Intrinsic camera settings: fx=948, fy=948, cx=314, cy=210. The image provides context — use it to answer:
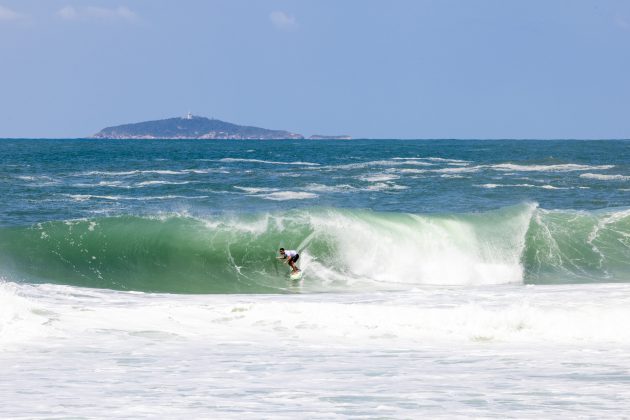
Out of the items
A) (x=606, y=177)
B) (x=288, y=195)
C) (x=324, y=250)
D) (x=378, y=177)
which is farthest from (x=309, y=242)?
(x=606, y=177)

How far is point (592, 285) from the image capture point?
17.0 metres

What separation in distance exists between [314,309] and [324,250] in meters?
7.34

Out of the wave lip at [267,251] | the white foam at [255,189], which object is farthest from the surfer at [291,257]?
the white foam at [255,189]

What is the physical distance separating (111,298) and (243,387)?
664 cm

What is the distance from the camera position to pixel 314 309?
1299cm

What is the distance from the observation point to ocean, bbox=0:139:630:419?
834cm

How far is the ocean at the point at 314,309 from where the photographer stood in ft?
27.3

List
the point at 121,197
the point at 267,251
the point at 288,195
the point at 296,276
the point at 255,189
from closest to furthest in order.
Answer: the point at 296,276, the point at 267,251, the point at 121,197, the point at 288,195, the point at 255,189

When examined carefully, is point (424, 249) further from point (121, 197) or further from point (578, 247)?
point (121, 197)

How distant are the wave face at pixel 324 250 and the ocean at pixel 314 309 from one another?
0.22 ft

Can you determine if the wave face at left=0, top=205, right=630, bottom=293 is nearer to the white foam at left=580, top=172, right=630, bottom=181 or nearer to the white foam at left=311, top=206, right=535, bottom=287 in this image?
the white foam at left=311, top=206, right=535, bottom=287

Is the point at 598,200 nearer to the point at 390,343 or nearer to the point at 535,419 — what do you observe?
the point at 390,343

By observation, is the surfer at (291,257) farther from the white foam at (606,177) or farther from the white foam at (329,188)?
the white foam at (606,177)

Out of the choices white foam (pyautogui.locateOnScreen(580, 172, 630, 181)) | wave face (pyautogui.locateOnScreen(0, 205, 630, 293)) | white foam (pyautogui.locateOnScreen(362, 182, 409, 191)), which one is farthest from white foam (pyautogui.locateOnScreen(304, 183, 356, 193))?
wave face (pyautogui.locateOnScreen(0, 205, 630, 293))
